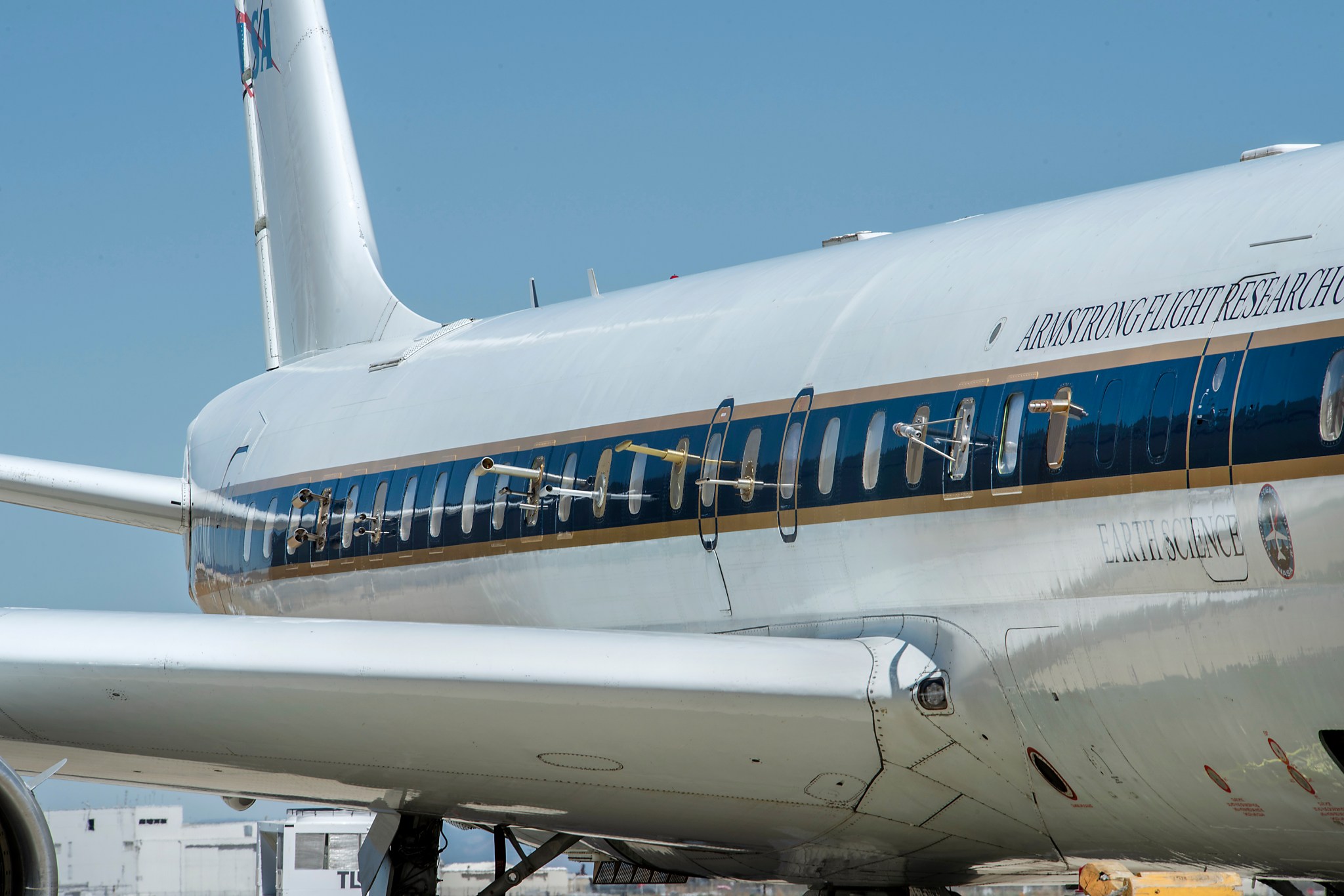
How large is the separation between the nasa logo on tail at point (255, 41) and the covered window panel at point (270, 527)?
6505 millimetres

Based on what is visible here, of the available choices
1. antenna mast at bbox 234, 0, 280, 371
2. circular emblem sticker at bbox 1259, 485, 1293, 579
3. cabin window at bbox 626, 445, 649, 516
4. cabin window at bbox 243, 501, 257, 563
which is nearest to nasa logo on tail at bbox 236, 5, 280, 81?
antenna mast at bbox 234, 0, 280, 371

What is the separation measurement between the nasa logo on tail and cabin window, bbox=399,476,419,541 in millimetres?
8098

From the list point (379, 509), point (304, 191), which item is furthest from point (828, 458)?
point (304, 191)

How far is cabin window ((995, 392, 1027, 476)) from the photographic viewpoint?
807 centimetres

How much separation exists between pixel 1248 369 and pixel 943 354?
197 centimetres

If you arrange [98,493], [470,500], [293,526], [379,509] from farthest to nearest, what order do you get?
[98,493], [293,526], [379,509], [470,500]

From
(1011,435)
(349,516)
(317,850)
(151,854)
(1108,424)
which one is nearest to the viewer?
(1108,424)

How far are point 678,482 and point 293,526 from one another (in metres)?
5.49

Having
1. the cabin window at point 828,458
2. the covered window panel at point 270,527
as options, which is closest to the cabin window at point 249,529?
the covered window panel at point 270,527

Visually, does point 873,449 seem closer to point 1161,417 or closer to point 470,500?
point 1161,417

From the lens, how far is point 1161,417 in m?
7.35

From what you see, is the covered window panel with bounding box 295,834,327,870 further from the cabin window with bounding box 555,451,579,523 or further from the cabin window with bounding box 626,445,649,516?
the cabin window with bounding box 626,445,649,516

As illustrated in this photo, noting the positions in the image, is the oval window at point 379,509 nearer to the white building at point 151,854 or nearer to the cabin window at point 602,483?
the cabin window at point 602,483

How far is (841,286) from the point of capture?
10.0 m
